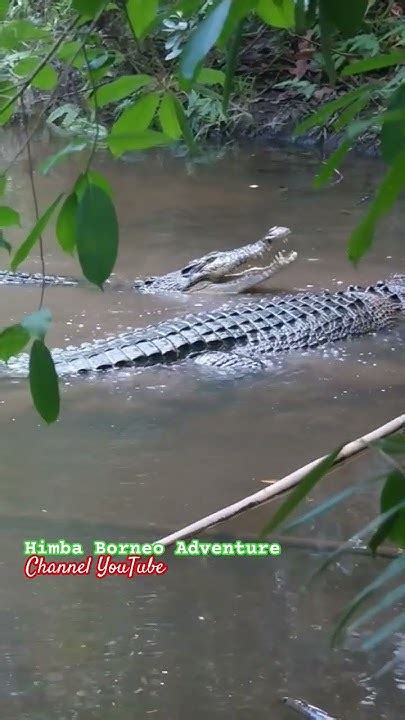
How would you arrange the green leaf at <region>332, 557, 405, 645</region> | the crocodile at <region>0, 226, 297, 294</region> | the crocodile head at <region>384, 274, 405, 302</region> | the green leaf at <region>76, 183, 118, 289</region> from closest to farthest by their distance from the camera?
the green leaf at <region>332, 557, 405, 645</region> < the green leaf at <region>76, 183, 118, 289</region> < the crocodile head at <region>384, 274, 405, 302</region> < the crocodile at <region>0, 226, 297, 294</region>

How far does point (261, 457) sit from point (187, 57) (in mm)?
3471

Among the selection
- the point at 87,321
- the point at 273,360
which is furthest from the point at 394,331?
the point at 87,321

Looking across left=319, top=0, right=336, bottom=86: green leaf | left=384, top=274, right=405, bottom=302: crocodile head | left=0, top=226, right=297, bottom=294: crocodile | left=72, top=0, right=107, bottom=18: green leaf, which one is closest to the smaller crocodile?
left=319, top=0, right=336, bottom=86: green leaf

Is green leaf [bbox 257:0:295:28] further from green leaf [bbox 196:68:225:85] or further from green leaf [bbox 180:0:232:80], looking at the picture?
green leaf [bbox 180:0:232:80]

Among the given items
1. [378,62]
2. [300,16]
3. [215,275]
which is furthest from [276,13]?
[215,275]

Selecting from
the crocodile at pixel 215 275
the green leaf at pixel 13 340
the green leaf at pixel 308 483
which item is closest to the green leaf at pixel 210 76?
the green leaf at pixel 13 340

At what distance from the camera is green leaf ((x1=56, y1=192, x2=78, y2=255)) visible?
0.88m

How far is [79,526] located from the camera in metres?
3.58

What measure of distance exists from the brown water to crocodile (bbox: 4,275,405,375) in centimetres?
11

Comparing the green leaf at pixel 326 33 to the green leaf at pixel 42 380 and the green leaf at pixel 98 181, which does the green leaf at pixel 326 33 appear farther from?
the green leaf at pixel 42 380

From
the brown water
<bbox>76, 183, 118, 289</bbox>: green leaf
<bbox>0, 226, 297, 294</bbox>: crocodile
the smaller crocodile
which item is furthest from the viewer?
<bbox>0, 226, 297, 294</bbox>: crocodile

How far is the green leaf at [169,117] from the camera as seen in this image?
1056 millimetres

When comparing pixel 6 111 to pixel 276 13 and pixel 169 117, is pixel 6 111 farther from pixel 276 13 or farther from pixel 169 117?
pixel 276 13

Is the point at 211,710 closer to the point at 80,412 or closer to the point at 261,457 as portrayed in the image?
the point at 261,457
